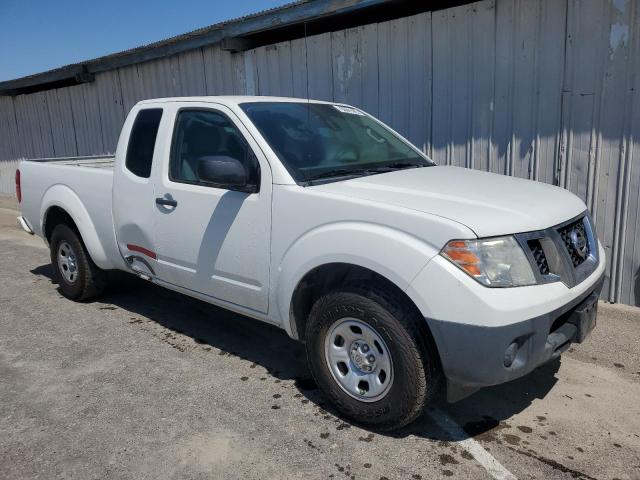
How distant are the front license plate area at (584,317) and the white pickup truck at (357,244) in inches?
0.5

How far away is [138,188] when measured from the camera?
14.2 feet

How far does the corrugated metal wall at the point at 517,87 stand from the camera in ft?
15.8

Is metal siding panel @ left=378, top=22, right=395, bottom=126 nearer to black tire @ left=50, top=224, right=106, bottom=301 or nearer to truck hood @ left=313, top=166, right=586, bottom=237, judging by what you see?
truck hood @ left=313, top=166, right=586, bottom=237

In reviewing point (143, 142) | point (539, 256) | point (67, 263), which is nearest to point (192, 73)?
point (67, 263)

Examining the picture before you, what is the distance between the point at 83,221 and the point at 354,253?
3123mm

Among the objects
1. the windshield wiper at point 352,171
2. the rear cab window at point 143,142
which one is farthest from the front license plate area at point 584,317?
the rear cab window at point 143,142

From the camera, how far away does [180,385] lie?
3.71 metres

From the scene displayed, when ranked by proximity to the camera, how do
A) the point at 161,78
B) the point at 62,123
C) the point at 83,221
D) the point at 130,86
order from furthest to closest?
the point at 62,123, the point at 130,86, the point at 161,78, the point at 83,221

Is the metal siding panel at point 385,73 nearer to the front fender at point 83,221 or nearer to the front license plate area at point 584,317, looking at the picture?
the front fender at point 83,221

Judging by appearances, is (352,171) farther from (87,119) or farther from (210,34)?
(87,119)

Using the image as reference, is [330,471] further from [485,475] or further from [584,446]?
[584,446]

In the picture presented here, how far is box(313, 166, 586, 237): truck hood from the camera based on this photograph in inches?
107

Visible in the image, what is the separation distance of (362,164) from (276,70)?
14.5 feet

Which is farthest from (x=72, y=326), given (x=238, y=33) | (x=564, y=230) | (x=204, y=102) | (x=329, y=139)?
(x=238, y=33)
